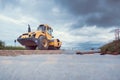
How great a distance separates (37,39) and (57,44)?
8.23 feet

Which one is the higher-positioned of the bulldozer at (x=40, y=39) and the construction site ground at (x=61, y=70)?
the bulldozer at (x=40, y=39)

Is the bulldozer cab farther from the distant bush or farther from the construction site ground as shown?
the construction site ground

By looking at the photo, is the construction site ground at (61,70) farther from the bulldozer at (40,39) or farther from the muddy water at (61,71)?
the bulldozer at (40,39)

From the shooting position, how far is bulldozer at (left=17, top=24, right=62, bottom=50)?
14148 millimetres

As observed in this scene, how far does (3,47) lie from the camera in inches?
555

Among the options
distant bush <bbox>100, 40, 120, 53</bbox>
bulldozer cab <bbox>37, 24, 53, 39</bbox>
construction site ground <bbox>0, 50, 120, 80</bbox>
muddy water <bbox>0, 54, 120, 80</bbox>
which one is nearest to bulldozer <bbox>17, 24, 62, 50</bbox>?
bulldozer cab <bbox>37, 24, 53, 39</bbox>

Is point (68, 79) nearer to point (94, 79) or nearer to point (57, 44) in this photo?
point (94, 79)

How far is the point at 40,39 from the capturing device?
1420 cm

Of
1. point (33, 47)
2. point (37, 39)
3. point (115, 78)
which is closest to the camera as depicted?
point (115, 78)

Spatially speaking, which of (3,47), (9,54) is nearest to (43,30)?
(3,47)

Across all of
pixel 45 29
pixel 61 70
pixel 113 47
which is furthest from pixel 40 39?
pixel 61 70

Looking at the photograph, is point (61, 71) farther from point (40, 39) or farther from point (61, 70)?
point (40, 39)

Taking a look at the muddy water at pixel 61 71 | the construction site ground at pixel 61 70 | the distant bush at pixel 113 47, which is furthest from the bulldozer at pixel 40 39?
the muddy water at pixel 61 71

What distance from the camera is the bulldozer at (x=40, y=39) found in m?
14.1
